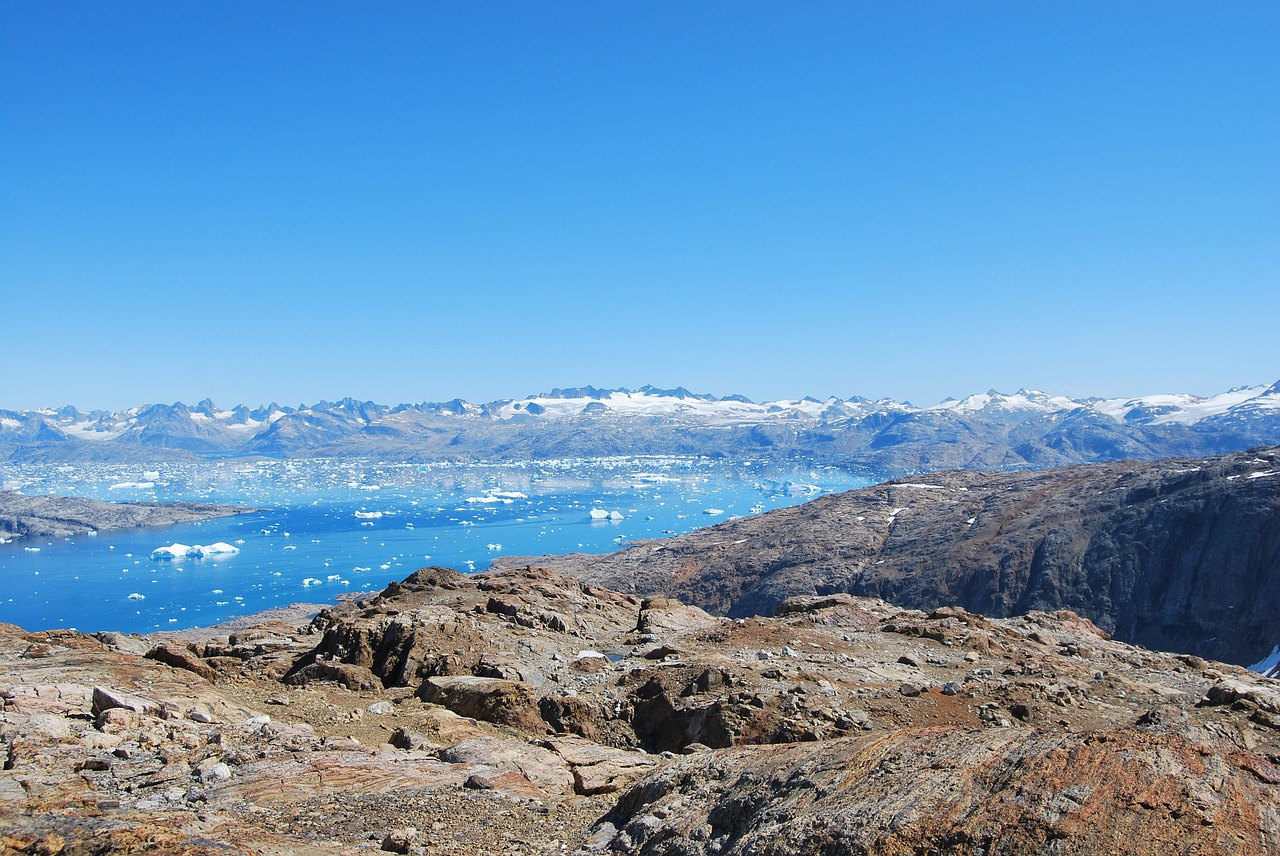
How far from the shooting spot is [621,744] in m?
13.1

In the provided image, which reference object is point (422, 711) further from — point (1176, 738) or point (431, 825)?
point (1176, 738)

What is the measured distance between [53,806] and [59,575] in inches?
4748

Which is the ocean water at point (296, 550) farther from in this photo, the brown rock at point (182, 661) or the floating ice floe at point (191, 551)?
the brown rock at point (182, 661)

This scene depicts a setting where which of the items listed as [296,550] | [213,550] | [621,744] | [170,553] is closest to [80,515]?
[170,553]

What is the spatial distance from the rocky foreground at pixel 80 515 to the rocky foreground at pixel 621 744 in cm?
15541

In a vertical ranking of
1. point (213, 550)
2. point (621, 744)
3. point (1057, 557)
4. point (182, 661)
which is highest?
point (182, 661)

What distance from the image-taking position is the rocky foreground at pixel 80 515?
14062 centimetres

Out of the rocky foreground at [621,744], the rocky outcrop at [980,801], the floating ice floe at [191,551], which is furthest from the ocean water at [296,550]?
the rocky outcrop at [980,801]

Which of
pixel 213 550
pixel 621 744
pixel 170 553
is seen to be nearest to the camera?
pixel 621 744

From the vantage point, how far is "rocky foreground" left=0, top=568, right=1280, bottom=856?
621 cm

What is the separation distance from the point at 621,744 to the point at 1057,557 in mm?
69778

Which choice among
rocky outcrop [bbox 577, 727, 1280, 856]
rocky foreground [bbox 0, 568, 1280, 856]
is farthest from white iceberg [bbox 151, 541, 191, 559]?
rocky outcrop [bbox 577, 727, 1280, 856]

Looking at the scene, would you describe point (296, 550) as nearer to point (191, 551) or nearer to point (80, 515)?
point (191, 551)

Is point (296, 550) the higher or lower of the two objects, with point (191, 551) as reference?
lower
